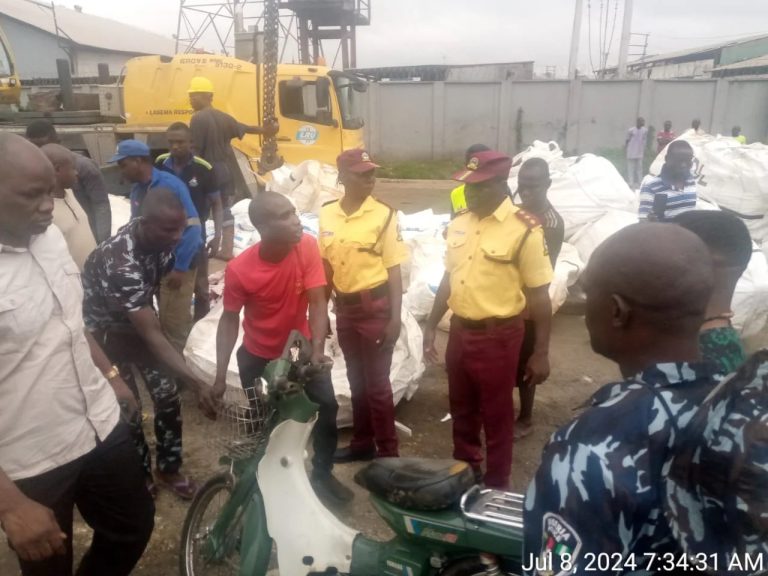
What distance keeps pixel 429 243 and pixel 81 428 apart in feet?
14.1

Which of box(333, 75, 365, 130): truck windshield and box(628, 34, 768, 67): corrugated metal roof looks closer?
box(333, 75, 365, 130): truck windshield

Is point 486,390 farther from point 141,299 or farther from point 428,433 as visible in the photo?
point 141,299

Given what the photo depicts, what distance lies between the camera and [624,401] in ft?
3.52

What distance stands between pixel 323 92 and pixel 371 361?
7.77 meters

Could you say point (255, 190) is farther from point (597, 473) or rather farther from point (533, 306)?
point (597, 473)

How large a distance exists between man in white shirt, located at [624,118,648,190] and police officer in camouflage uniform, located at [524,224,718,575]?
13425 millimetres

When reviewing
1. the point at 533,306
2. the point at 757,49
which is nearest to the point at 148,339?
the point at 533,306

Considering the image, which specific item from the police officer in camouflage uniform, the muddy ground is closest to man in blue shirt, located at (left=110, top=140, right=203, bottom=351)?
the muddy ground

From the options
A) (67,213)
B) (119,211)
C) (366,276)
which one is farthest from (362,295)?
(119,211)

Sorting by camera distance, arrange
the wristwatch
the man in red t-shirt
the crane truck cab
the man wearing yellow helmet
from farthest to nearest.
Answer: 1. the crane truck cab
2. the man wearing yellow helmet
3. the man in red t-shirt
4. the wristwatch

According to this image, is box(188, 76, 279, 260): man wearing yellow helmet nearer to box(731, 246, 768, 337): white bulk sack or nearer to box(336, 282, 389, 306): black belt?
box(336, 282, 389, 306): black belt

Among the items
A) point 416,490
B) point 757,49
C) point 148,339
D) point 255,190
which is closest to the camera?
point 416,490

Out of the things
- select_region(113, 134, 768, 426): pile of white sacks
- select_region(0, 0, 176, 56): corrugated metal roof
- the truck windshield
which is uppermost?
select_region(0, 0, 176, 56): corrugated metal roof

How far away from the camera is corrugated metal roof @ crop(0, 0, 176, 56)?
2795 cm
